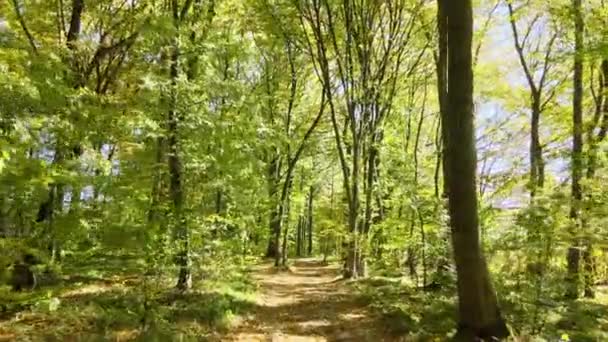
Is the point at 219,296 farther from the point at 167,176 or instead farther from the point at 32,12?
the point at 32,12

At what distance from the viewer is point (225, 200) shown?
1416 cm

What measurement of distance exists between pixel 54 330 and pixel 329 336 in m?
4.43

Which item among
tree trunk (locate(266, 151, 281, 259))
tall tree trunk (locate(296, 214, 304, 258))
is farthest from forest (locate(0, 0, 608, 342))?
tall tree trunk (locate(296, 214, 304, 258))

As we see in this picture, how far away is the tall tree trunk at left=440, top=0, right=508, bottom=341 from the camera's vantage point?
6.59m

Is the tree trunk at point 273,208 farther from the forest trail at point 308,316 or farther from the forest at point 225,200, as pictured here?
the forest trail at point 308,316

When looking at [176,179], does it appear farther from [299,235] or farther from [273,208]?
[299,235]

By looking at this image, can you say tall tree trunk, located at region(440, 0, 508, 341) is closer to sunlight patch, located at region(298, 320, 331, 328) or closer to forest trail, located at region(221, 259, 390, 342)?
forest trail, located at region(221, 259, 390, 342)

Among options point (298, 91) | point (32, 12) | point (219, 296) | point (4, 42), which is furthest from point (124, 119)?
point (298, 91)

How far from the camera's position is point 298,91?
23.0 m

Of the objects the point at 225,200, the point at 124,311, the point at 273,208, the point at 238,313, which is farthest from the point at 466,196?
the point at 273,208

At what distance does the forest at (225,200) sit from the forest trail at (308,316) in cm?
7

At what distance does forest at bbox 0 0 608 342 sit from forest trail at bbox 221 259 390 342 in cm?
7

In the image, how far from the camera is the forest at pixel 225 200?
22.3ft

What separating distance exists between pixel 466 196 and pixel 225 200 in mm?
8700
